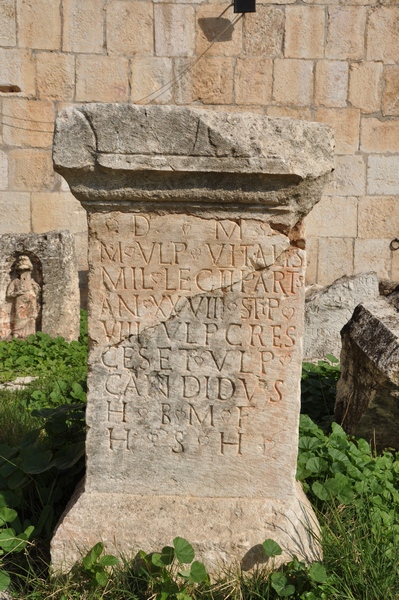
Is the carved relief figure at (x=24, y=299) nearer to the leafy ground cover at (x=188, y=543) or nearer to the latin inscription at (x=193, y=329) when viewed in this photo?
the leafy ground cover at (x=188, y=543)

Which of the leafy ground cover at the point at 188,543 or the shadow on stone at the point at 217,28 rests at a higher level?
the shadow on stone at the point at 217,28

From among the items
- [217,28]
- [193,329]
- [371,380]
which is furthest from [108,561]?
[217,28]

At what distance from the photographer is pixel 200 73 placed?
7.54 metres

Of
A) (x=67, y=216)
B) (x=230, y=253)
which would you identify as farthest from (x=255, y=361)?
(x=67, y=216)

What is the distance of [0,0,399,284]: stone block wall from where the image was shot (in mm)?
7363

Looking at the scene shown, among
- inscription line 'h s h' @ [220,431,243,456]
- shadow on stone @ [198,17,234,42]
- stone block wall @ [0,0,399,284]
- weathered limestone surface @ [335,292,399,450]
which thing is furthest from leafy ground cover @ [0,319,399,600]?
shadow on stone @ [198,17,234,42]

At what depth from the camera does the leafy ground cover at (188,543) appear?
219cm

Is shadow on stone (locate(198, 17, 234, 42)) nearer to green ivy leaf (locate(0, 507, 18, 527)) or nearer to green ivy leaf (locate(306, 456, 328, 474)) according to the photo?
green ivy leaf (locate(306, 456, 328, 474))

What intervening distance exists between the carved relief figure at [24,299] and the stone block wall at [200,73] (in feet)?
5.73

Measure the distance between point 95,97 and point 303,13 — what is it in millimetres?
2672

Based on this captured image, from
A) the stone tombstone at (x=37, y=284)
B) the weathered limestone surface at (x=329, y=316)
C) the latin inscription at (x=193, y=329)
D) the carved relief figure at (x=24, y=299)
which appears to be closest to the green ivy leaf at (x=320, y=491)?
the latin inscription at (x=193, y=329)

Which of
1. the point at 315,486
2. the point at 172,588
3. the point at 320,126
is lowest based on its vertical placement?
the point at 172,588

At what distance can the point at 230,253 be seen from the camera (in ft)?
7.68

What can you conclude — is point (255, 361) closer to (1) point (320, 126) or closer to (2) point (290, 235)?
(2) point (290, 235)
